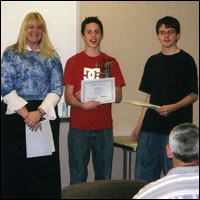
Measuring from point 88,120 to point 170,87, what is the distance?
2.60ft

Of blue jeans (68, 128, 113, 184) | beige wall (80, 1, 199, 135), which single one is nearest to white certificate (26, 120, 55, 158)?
blue jeans (68, 128, 113, 184)

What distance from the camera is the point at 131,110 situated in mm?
5492

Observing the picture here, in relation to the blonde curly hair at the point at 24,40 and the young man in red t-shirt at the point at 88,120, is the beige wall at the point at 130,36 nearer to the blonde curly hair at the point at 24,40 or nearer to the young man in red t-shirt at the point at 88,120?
the young man in red t-shirt at the point at 88,120

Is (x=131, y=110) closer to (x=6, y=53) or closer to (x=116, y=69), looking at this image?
(x=116, y=69)

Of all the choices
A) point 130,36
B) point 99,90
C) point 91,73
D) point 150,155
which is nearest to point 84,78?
→ point 91,73

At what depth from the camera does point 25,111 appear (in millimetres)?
3789

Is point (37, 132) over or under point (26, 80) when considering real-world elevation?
under

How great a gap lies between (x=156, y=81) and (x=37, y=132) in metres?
1.16

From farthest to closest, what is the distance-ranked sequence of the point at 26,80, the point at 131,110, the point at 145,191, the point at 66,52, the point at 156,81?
the point at 131,110 → the point at 66,52 → the point at 156,81 → the point at 26,80 → the point at 145,191

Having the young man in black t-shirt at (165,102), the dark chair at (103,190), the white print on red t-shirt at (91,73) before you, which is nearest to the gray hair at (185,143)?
the dark chair at (103,190)

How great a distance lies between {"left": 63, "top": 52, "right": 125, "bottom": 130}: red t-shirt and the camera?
4082mm

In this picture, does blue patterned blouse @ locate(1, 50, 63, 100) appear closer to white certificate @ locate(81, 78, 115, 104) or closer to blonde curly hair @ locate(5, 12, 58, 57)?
blonde curly hair @ locate(5, 12, 58, 57)

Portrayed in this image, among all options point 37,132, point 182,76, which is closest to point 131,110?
point 182,76

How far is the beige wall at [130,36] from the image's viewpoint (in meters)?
5.29
